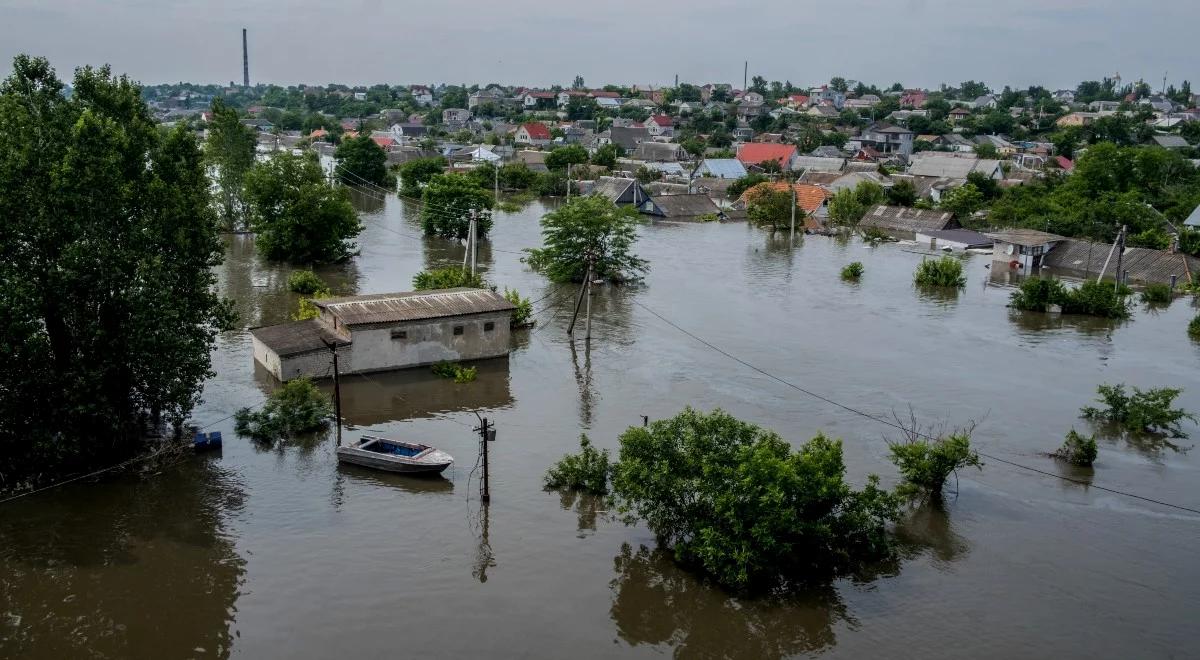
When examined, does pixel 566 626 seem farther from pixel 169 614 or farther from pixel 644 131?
pixel 644 131

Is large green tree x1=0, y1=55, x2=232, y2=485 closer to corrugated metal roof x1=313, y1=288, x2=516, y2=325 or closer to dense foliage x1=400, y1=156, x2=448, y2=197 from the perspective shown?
corrugated metal roof x1=313, y1=288, x2=516, y2=325

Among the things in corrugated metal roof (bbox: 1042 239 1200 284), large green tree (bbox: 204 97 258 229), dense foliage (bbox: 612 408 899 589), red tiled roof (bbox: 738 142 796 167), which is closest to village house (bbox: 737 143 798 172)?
red tiled roof (bbox: 738 142 796 167)

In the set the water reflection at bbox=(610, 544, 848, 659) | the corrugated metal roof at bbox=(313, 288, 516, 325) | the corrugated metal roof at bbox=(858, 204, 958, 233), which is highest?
the corrugated metal roof at bbox=(858, 204, 958, 233)

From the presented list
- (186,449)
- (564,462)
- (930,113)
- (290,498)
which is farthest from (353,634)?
(930,113)

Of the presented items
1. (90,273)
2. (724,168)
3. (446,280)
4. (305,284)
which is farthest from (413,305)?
(724,168)

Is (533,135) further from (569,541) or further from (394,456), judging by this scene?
(569,541)

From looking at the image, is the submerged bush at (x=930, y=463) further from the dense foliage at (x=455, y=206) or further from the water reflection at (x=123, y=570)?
the dense foliage at (x=455, y=206)

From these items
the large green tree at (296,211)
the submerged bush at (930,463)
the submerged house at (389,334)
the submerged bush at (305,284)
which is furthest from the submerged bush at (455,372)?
the large green tree at (296,211)
